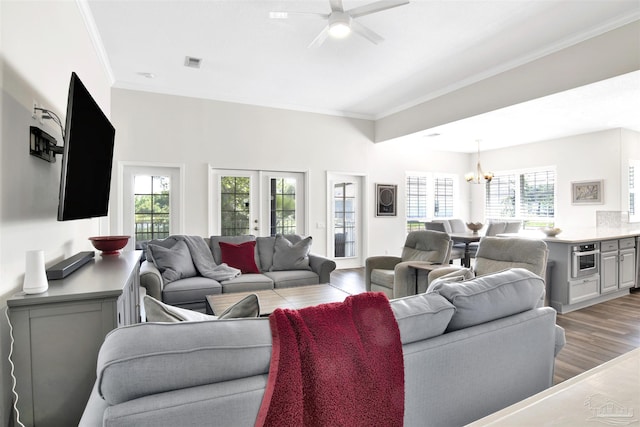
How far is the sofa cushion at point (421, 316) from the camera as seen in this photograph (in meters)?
1.28

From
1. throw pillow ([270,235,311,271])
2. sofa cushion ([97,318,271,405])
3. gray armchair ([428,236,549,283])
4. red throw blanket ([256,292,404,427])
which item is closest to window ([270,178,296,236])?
throw pillow ([270,235,311,271])

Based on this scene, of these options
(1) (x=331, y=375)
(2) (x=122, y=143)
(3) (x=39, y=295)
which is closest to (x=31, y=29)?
(3) (x=39, y=295)

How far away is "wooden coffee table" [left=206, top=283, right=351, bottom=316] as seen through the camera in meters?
2.83

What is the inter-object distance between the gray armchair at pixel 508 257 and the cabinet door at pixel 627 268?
7.36ft

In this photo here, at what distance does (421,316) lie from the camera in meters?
1.31

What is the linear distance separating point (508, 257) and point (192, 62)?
14.2 feet

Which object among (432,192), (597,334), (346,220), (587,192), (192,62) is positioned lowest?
(597,334)

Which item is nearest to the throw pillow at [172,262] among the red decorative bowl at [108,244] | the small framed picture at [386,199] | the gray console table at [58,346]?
the red decorative bowl at [108,244]

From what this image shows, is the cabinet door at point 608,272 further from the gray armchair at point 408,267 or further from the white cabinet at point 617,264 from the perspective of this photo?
the gray armchair at point 408,267

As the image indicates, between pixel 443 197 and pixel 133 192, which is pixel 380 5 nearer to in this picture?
pixel 133 192

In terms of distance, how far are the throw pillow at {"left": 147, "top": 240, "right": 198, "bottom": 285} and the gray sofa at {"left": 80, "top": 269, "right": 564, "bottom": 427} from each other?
2.72 m

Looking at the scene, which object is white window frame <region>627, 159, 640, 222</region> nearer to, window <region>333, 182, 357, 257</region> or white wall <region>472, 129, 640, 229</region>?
white wall <region>472, 129, 640, 229</region>

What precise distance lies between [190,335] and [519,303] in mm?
1442

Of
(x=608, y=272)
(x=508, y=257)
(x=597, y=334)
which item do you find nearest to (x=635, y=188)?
(x=608, y=272)
